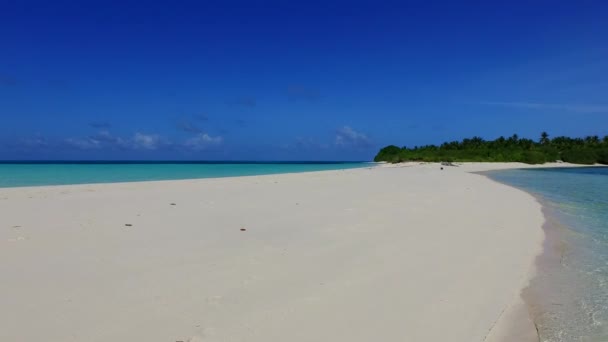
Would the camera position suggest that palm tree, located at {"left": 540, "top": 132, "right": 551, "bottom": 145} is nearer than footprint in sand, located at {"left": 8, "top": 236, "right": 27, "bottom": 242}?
No

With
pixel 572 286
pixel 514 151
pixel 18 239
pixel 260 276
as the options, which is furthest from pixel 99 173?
pixel 514 151

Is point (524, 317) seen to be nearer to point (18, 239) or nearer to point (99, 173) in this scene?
point (18, 239)

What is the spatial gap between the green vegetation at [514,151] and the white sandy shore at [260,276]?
283ft

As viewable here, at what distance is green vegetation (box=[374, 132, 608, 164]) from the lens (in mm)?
89625

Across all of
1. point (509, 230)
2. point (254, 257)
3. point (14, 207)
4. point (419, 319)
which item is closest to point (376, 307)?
point (419, 319)

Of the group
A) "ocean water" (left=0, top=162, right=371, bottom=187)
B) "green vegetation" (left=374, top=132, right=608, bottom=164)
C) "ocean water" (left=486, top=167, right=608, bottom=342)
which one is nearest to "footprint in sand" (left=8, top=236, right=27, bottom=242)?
"ocean water" (left=486, top=167, right=608, bottom=342)

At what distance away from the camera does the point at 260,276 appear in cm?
496

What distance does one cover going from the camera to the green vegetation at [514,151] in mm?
89625

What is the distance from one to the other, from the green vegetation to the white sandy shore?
8640 centimetres

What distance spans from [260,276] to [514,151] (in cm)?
10258

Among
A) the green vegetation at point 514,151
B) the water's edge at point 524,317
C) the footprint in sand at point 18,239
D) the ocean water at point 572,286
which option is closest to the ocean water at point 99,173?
the footprint in sand at point 18,239

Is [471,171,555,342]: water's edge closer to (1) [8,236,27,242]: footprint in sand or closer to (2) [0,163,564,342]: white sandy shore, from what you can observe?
(2) [0,163,564,342]: white sandy shore

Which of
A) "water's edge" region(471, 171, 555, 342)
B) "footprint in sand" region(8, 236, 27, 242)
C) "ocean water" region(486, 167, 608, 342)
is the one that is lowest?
"ocean water" region(486, 167, 608, 342)

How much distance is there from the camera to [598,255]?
21.6 feet
